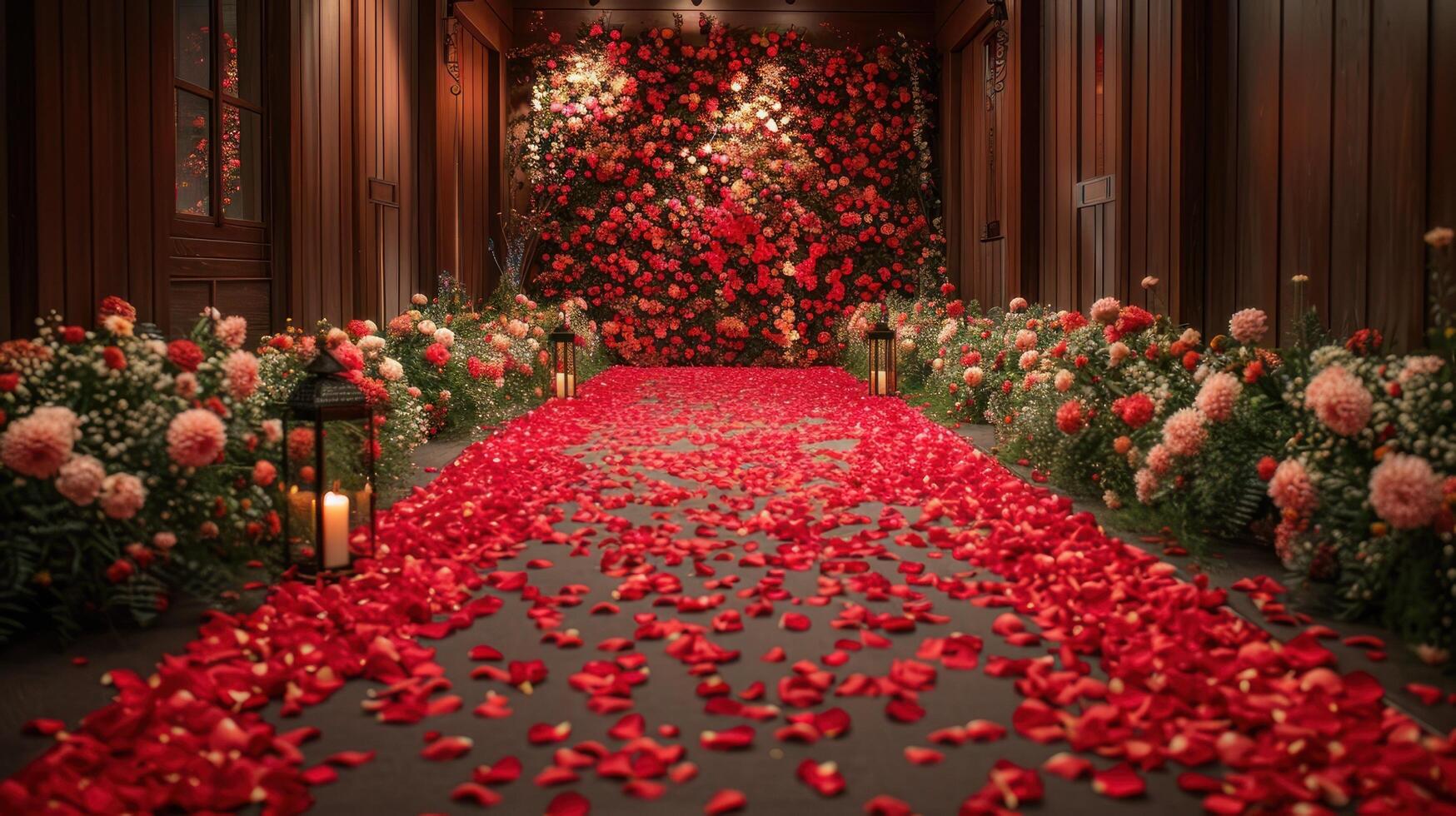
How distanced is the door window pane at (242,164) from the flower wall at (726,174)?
6.67 m

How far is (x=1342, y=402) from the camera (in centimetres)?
331

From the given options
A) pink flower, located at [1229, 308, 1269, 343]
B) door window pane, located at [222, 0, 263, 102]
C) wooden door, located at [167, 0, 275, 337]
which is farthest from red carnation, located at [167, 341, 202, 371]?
pink flower, located at [1229, 308, 1269, 343]

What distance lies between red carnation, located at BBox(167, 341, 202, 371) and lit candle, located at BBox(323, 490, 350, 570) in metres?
0.52

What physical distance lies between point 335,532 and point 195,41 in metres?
3.21

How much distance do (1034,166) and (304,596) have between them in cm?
727

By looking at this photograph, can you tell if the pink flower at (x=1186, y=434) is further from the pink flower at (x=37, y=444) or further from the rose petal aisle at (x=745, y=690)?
the pink flower at (x=37, y=444)

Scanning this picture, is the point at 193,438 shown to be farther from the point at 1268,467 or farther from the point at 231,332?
the point at 1268,467

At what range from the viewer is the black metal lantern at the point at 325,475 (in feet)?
12.2

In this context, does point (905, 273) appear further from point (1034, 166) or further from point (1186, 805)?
point (1186, 805)

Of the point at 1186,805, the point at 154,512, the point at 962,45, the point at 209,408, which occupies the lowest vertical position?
the point at 1186,805

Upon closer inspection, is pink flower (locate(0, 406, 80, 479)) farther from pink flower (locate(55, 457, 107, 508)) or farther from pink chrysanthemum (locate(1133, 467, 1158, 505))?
pink chrysanthemum (locate(1133, 467, 1158, 505))

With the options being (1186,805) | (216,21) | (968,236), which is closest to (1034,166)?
(968,236)

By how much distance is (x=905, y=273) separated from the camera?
1324 centimetres

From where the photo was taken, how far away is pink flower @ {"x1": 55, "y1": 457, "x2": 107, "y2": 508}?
123 inches
